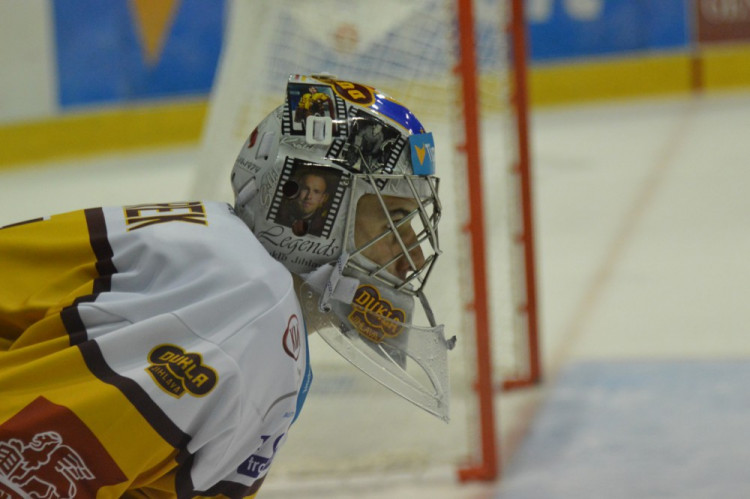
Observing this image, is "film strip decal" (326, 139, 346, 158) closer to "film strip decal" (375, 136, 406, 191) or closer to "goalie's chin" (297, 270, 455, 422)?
"film strip decal" (375, 136, 406, 191)

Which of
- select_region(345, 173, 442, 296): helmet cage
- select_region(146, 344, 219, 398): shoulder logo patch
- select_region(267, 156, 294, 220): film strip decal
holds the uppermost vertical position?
select_region(267, 156, 294, 220): film strip decal

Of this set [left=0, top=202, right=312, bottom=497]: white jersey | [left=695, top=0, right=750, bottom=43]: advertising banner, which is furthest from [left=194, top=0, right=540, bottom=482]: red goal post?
[left=695, top=0, right=750, bottom=43]: advertising banner

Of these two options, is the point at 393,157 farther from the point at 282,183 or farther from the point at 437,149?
the point at 437,149

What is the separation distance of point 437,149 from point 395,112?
123cm

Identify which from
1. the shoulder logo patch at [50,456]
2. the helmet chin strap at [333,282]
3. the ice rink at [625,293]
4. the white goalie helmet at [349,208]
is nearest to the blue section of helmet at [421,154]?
the white goalie helmet at [349,208]

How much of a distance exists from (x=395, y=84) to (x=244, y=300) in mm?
1549

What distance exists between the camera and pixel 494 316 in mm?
3410

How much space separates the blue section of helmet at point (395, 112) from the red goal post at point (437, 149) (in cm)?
102

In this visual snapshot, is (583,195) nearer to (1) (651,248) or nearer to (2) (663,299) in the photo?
(1) (651,248)

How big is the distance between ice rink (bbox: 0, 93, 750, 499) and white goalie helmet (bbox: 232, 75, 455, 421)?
1122 millimetres

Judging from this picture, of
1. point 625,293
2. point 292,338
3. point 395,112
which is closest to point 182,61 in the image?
point 625,293

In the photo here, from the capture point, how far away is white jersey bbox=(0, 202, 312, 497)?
116 centimetres

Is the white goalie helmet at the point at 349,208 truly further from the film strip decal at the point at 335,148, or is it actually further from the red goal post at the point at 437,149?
the red goal post at the point at 437,149

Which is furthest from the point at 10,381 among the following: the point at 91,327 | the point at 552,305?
the point at 552,305
